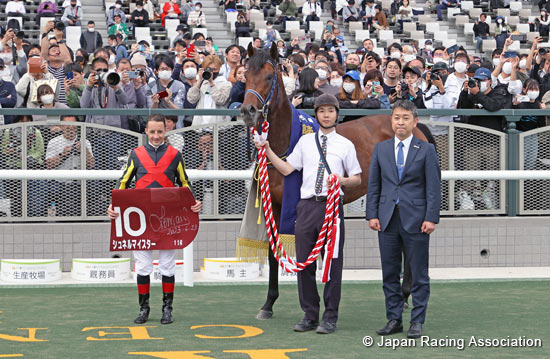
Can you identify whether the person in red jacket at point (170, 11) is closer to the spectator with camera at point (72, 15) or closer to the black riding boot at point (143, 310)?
the spectator with camera at point (72, 15)

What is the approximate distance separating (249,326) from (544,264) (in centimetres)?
511

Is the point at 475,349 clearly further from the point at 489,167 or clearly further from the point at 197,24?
the point at 197,24

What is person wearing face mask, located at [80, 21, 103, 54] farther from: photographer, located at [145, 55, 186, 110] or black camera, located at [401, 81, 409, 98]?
black camera, located at [401, 81, 409, 98]

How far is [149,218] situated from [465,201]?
4.83 m

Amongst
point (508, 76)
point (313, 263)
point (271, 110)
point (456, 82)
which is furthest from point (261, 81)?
point (508, 76)

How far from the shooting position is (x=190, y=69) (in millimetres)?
12445

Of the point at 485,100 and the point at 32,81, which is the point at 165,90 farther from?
the point at 485,100

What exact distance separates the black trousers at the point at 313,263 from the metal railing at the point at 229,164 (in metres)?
2.76

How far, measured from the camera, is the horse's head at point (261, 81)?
7855 mm

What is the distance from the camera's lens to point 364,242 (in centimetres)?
1123

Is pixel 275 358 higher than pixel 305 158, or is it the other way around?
pixel 305 158

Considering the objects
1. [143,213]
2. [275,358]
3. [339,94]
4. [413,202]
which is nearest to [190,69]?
[339,94]

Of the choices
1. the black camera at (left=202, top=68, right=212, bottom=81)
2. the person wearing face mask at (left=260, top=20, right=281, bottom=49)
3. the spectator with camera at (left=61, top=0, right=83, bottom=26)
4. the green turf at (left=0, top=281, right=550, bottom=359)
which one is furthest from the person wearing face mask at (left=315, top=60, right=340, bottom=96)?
the spectator with camera at (left=61, top=0, right=83, bottom=26)

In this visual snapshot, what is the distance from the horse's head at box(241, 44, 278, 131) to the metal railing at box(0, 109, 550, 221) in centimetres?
234
